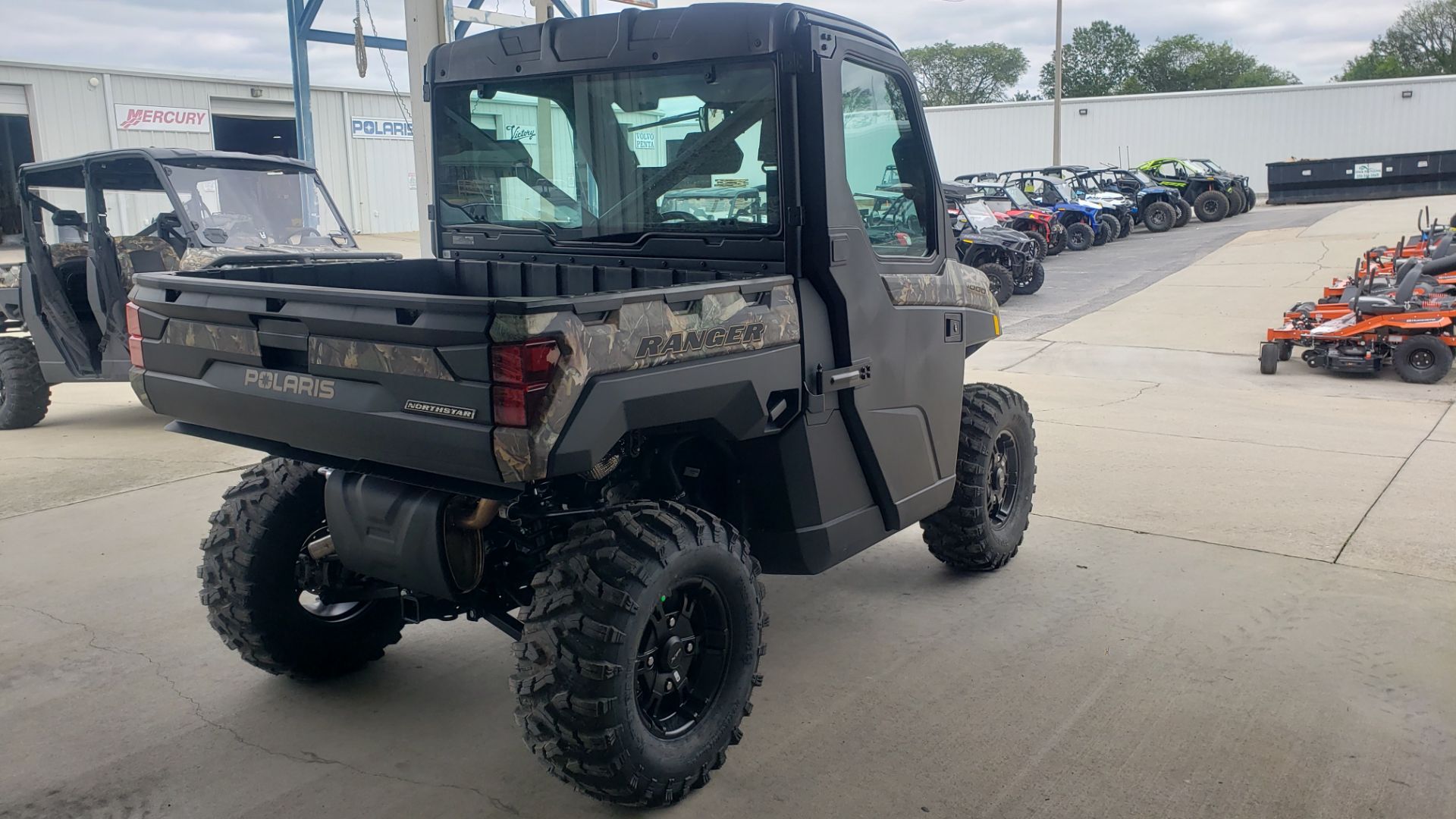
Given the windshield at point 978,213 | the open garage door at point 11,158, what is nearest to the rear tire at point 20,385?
the windshield at point 978,213

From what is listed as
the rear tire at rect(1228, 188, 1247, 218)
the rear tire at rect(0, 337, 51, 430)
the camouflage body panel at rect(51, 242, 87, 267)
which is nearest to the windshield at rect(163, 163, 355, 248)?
the camouflage body panel at rect(51, 242, 87, 267)

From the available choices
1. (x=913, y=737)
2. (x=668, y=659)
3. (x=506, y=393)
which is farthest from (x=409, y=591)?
(x=913, y=737)

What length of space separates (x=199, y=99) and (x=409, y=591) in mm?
28370

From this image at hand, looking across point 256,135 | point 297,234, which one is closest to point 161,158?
point 297,234

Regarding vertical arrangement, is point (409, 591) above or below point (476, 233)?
below

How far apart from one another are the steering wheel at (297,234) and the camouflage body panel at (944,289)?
21.5 ft

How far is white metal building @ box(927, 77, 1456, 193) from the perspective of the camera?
3806cm

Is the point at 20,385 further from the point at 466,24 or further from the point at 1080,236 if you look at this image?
the point at 1080,236

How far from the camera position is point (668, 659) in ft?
10.9

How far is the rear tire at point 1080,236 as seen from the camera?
2472 cm

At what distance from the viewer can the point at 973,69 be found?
9925cm

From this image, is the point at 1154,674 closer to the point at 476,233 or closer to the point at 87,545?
the point at 476,233

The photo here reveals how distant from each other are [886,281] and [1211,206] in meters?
28.9

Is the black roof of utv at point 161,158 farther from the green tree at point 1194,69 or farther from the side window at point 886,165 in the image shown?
the green tree at point 1194,69
